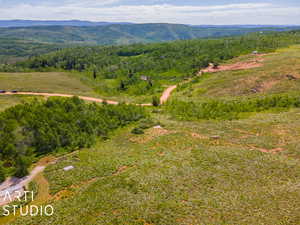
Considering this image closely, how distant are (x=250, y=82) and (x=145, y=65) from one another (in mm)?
51129

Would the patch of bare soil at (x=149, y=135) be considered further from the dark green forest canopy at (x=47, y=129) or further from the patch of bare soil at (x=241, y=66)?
the patch of bare soil at (x=241, y=66)

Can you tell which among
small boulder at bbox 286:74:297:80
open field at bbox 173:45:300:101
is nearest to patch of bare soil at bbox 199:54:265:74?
open field at bbox 173:45:300:101

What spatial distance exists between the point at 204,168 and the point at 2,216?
17.2 metres

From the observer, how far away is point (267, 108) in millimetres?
40250

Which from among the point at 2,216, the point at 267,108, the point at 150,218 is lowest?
the point at 2,216

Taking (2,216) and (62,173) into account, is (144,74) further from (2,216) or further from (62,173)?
(2,216)

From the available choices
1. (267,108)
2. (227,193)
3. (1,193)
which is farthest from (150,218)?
(267,108)

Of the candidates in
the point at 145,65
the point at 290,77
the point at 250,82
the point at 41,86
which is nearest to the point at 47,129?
the point at 41,86

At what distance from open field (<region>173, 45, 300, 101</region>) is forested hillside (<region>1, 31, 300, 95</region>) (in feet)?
40.2

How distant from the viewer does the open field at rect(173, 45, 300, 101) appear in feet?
160

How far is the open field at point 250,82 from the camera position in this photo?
160 ft

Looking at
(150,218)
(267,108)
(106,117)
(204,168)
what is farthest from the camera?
(267,108)

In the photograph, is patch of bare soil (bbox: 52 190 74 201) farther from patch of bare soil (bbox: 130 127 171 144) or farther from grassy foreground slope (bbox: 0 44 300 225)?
patch of bare soil (bbox: 130 127 171 144)

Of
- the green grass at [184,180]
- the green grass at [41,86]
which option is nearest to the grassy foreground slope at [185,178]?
the green grass at [184,180]
